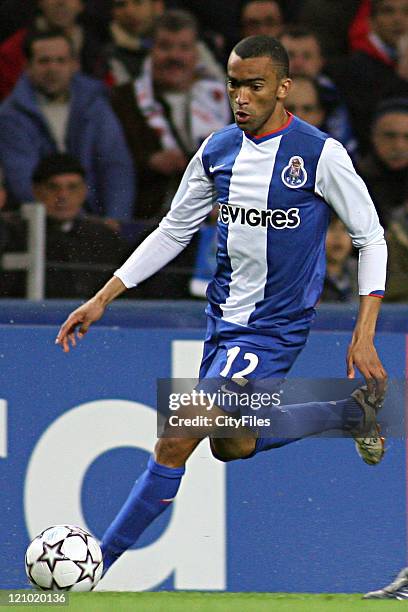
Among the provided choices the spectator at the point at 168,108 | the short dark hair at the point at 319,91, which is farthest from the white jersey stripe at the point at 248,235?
the short dark hair at the point at 319,91

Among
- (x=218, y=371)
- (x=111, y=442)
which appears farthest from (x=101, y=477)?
(x=218, y=371)

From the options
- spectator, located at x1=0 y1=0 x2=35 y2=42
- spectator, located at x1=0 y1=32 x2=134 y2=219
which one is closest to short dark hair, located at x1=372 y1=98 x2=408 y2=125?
spectator, located at x1=0 y1=32 x2=134 y2=219

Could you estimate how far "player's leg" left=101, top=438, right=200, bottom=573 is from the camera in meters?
4.16

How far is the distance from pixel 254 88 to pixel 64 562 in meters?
1.61

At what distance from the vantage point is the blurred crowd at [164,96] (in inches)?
227

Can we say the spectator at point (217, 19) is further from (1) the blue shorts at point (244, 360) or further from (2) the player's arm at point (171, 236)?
(1) the blue shorts at point (244, 360)

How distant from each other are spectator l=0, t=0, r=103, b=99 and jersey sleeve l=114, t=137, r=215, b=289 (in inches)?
92.0

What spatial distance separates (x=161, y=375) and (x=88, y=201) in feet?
3.88

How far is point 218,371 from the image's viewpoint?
4.17 meters

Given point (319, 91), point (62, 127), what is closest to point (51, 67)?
point (62, 127)

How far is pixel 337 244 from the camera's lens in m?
5.43

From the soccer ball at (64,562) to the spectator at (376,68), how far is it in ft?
11.0

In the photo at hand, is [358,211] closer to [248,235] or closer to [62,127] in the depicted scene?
[248,235]

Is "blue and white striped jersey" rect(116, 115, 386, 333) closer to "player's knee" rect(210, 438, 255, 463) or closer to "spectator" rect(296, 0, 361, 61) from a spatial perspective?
"player's knee" rect(210, 438, 255, 463)
